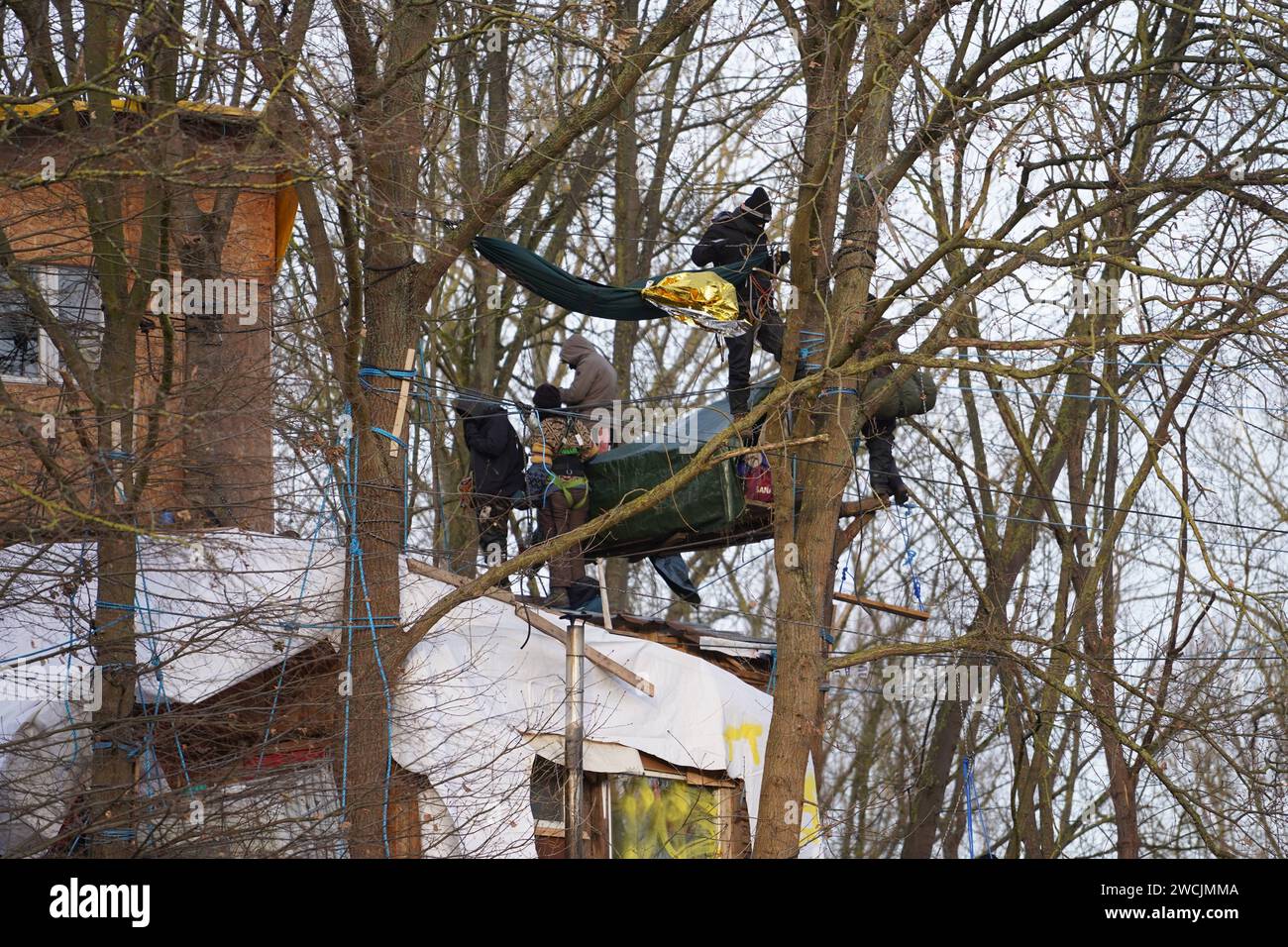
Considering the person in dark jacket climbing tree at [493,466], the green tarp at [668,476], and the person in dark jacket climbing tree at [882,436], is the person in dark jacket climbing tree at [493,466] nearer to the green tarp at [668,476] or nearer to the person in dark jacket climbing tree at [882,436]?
the green tarp at [668,476]

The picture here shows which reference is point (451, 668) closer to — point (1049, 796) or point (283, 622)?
point (283, 622)

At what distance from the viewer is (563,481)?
38.4ft

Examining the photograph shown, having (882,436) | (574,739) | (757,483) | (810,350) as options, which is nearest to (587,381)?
(757,483)

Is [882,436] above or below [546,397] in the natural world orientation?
below

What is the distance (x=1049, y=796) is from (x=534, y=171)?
10.9 meters

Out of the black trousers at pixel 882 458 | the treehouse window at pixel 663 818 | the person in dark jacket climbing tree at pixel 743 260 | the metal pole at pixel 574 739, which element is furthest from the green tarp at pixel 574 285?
the treehouse window at pixel 663 818

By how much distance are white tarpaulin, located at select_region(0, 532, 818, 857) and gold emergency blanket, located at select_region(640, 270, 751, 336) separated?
247 centimetres

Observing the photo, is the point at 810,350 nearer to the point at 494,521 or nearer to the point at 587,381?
the point at 587,381

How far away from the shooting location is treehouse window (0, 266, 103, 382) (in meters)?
9.84

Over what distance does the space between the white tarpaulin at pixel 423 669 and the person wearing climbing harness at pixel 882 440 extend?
1.86 metres

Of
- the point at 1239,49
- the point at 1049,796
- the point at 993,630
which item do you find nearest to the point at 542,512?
the point at 993,630

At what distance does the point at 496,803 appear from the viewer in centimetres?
1026

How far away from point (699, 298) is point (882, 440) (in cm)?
A: 238

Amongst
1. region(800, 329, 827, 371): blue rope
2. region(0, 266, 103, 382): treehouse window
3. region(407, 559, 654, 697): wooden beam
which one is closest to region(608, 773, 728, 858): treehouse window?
region(407, 559, 654, 697): wooden beam
